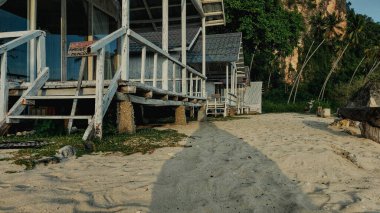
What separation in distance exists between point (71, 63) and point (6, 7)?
2161 mm

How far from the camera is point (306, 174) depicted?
3.73m

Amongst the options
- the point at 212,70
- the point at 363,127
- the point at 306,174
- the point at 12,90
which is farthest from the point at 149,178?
the point at 212,70

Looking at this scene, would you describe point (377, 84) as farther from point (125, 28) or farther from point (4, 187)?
point (4, 187)

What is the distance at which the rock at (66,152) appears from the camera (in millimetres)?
4105

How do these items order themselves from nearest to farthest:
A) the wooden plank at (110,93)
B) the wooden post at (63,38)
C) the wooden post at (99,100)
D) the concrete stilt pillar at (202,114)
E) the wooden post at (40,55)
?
the wooden post at (99,100)
the wooden plank at (110,93)
the wooden post at (40,55)
the wooden post at (63,38)
the concrete stilt pillar at (202,114)

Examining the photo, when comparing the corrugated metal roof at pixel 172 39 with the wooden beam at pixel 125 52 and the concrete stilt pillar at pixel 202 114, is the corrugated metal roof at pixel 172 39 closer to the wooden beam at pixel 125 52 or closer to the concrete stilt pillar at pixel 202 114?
the concrete stilt pillar at pixel 202 114

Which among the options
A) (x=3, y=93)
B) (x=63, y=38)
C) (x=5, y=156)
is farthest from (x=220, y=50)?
(x=5, y=156)

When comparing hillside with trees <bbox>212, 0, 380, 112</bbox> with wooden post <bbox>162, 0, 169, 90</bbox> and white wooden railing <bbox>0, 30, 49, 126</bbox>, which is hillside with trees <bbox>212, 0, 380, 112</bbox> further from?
white wooden railing <bbox>0, 30, 49, 126</bbox>

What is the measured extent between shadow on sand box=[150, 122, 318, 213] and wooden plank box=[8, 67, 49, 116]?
3133 millimetres

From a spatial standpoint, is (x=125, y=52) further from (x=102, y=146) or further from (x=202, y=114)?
(x=202, y=114)

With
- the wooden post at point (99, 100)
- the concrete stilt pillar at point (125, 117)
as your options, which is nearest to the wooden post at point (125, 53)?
the concrete stilt pillar at point (125, 117)

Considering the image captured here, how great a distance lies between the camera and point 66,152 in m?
4.24

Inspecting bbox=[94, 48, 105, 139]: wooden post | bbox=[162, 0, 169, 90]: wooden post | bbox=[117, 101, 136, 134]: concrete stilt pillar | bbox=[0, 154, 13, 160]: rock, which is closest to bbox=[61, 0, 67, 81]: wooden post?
bbox=[162, 0, 169, 90]: wooden post

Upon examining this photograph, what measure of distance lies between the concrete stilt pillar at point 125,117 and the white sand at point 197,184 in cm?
175
